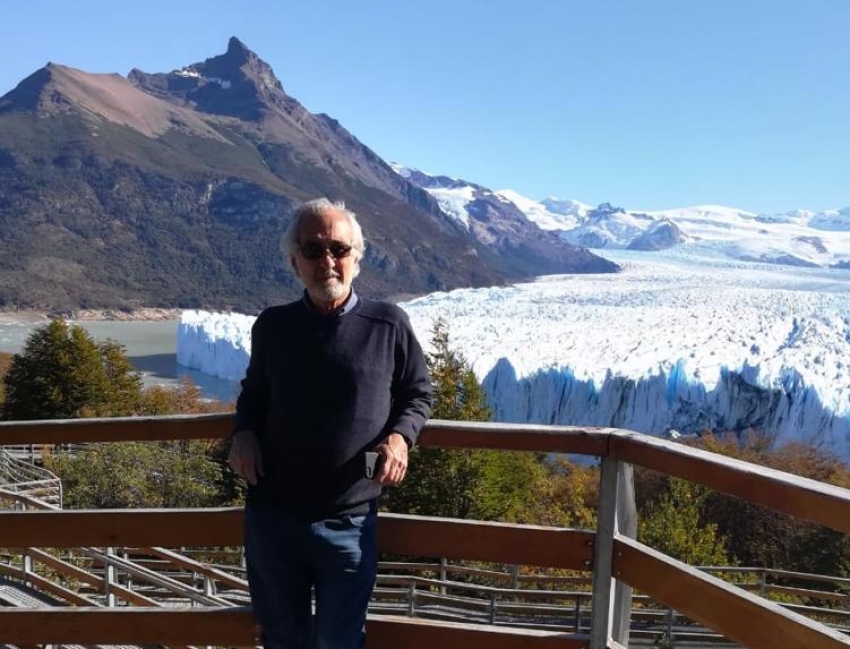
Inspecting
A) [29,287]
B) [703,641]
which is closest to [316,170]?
[29,287]

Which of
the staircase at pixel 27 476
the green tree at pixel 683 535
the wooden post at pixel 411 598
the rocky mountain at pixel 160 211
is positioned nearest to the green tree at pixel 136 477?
the staircase at pixel 27 476

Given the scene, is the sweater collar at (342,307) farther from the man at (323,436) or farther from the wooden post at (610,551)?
the wooden post at (610,551)

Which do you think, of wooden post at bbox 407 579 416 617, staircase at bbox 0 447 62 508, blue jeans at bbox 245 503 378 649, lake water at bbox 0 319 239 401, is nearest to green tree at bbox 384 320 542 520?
staircase at bbox 0 447 62 508

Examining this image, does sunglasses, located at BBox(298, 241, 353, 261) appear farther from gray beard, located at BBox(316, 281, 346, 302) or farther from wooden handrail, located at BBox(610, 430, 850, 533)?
wooden handrail, located at BBox(610, 430, 850, 533)

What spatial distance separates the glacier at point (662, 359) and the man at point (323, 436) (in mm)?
25568

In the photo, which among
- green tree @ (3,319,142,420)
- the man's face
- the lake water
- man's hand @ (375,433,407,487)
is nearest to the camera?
man's hand @ (375,433,407,487)

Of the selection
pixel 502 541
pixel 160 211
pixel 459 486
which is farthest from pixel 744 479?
pixel 160 211

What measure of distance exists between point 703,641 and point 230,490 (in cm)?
848

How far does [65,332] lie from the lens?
75.2 feet

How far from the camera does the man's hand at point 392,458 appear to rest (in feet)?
6.52

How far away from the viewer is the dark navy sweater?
6.63 feet

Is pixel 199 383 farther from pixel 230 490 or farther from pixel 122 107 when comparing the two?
pixel 122 107

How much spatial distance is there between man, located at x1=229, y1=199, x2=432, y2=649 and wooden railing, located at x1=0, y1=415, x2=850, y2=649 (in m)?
0.19

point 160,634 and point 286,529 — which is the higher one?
point 286,529
